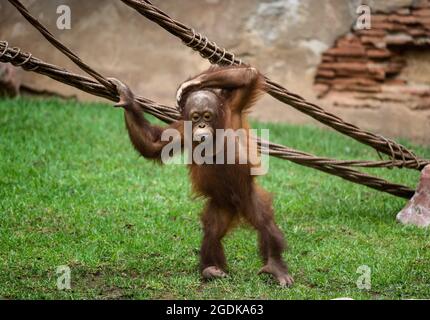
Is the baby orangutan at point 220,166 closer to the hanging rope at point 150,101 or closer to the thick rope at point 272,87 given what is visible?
the hanging rope at point 150,101

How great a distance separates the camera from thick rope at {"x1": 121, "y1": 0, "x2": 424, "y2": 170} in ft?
15.5

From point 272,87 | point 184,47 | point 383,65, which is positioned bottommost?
point 272,87

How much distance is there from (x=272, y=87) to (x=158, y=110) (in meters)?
0.79

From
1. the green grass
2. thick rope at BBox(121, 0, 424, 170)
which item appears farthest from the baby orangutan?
thick rope at BBox(121, 0, 424, 170)

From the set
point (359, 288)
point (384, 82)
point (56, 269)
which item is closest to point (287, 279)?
point (359, 288)

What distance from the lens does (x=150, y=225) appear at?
5.60 metres

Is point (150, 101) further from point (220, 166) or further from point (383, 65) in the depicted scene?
point (383, 65)

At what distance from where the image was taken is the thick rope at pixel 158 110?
4.74m

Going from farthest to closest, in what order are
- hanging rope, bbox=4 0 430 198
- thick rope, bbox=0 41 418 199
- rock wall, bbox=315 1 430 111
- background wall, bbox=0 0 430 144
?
background wall, bbox=0 0 430 144, rock wall, bbox=315 1 430 111, thick rope, bbox=0 41 418 199, hanging rope, bbox=4 0 430 198

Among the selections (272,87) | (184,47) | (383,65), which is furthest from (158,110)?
(383,65)

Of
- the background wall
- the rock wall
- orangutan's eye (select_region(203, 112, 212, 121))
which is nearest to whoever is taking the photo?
orangutan's eye (select_region(203, 112, 212, 121))

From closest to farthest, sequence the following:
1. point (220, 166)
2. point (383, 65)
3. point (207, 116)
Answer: point (207, 116)
point (220, 166)
point (383, 65)

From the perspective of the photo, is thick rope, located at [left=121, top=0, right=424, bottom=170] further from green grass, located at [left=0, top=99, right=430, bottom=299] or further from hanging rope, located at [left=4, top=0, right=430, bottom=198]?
green grass, located at [left=0, top=99, right=430, bottom=299]

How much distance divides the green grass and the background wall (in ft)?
3.27
